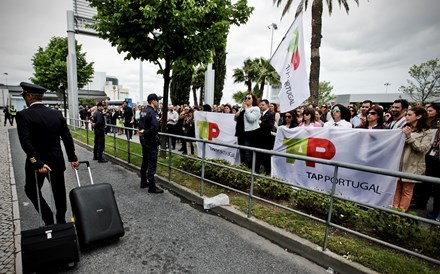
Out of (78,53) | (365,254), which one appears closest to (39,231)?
(365,254)

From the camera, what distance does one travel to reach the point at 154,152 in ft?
17.7

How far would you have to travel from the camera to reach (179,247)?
329 cm

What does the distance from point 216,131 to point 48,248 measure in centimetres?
542

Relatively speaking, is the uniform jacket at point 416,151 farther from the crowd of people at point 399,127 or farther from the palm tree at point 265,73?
the palm tree at point 265,73

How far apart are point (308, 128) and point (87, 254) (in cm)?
449

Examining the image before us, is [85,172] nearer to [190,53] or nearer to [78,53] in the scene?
[190,53]

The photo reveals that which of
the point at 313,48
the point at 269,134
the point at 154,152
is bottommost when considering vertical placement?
the point at 154,152

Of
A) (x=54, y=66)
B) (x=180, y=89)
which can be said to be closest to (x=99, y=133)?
(x=54, y=66)

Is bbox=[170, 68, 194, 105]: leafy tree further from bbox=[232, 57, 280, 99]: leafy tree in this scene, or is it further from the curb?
the curb

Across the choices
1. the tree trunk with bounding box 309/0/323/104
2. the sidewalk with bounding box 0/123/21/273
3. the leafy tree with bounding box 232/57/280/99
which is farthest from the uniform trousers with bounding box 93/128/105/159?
the leafy tree with bounding box 232/57/280/99

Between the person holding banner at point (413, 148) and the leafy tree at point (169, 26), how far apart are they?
467 cm

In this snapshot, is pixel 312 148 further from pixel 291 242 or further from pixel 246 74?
pixel 246 74

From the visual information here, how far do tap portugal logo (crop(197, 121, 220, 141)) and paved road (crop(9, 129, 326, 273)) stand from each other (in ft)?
10.1

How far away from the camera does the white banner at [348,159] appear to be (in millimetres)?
3888
